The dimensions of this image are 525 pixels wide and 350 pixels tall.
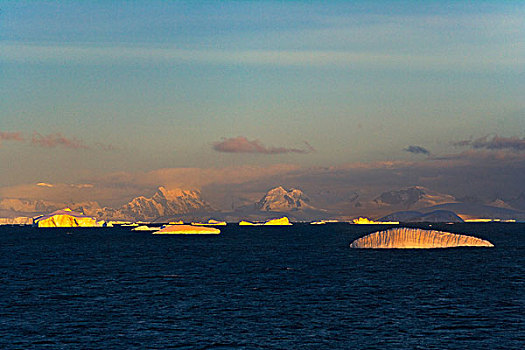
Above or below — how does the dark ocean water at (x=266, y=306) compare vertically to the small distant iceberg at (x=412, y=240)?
below

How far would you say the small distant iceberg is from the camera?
122 m

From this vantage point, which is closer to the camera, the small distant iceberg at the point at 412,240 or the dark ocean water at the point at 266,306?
the dark ocean water at the point at 266,306

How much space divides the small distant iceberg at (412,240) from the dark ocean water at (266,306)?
23.7 meters

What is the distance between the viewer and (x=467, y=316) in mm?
51594

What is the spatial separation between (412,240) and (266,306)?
230ft

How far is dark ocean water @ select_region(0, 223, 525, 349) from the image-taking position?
142 feet

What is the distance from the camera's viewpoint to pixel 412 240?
4786 inches

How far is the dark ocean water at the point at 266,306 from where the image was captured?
43312 millimetres

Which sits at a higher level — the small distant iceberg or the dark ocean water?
the small distant iceberg

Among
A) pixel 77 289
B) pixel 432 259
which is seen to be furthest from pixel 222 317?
pixel 432 259

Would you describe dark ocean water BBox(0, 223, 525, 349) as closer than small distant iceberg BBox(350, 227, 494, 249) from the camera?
Yes

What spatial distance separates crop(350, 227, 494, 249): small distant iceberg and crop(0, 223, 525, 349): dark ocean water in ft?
77.7

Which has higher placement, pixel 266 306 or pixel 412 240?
pixel 412 240

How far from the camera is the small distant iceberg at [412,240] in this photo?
400 ft
